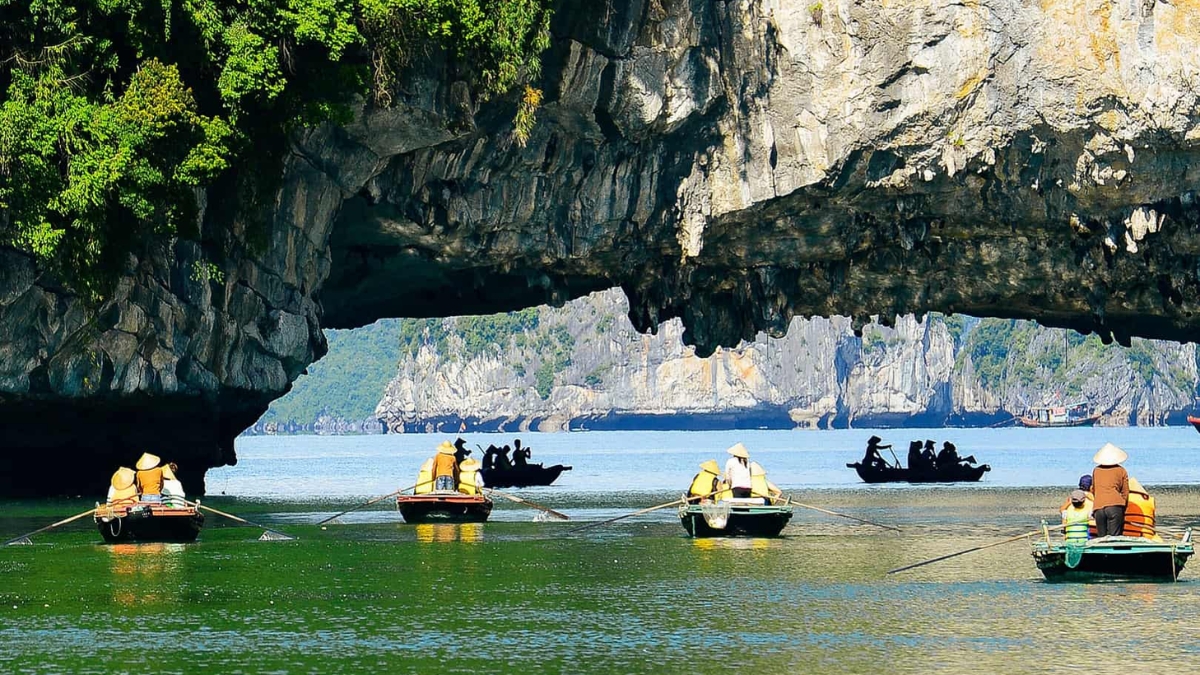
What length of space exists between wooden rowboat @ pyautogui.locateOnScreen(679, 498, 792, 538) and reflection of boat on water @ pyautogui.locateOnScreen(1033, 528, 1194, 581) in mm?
8104

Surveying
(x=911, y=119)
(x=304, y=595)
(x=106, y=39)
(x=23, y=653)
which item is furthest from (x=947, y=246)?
(x=23, y=653)

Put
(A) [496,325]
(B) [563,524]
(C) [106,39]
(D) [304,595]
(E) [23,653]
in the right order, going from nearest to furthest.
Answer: (E) [23,653], (D) [304,595], (C) [106,39], (B) [563,524], (A) [496,325]

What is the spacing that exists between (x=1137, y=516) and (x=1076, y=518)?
0.70 meters

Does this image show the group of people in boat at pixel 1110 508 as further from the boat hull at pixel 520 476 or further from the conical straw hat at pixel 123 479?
the boat hull at pixel 520 476

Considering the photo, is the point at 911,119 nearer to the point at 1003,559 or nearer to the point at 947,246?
the point at 947,246

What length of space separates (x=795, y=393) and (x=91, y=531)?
14981 centimetres

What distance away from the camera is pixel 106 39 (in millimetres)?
→ 30562

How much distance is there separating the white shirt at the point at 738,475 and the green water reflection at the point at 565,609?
1.27 metres

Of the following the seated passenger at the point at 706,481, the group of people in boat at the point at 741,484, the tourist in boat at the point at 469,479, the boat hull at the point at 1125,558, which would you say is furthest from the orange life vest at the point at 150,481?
the boat hull at the point at 1125,558

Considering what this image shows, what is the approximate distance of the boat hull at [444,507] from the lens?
32.7m

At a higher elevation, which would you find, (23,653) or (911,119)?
(911,119)

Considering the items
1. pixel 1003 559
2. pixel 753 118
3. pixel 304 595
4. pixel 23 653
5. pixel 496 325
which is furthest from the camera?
pixel 496 325

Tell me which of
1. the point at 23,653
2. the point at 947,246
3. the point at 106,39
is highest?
the point at 106,39

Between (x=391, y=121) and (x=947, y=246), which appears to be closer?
(x=391, y=121)
